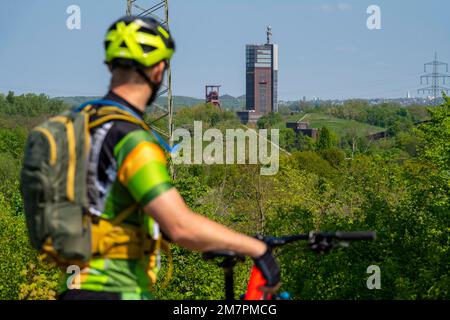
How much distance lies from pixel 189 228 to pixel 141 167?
0.37 meters

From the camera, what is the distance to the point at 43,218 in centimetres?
407

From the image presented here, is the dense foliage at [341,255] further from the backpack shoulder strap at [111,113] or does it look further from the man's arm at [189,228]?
the man's arm at [189,228]

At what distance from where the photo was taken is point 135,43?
4.28 metres

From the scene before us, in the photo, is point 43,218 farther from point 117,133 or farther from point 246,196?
point 246,196

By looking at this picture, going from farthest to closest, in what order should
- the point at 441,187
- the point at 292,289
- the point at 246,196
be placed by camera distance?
the point at 246,196 → the point at 441,187 → the point at 292,289

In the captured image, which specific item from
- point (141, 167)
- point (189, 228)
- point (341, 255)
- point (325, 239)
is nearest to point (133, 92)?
point (141, 167)

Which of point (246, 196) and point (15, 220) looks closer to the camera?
point (15, 220)

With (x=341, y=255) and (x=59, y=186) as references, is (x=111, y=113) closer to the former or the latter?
(x=59, y=186)

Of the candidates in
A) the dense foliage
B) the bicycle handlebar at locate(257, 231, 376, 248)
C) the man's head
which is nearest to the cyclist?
the man's head

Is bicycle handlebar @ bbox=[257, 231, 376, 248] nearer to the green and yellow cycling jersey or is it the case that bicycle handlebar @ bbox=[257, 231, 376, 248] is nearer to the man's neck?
the green and yellow cycling jersey
